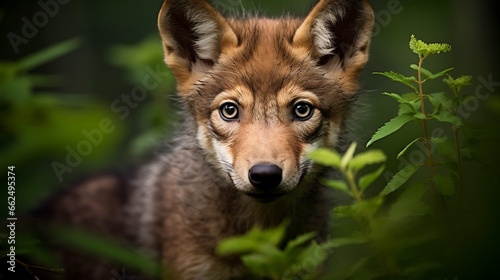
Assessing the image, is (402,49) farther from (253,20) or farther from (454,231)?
(454,231)

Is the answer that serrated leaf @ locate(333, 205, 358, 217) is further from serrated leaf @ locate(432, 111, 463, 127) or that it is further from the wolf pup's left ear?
the wolf pup's left ear

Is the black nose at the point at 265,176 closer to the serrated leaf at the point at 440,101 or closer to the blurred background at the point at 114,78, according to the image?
the serrated leaf at the point at 440,101

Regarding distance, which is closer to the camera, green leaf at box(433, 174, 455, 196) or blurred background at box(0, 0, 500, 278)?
green leaf at box(433, 174, 455, 196)

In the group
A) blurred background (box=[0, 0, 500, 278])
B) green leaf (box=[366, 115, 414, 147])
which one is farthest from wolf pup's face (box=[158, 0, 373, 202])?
green leaf (box=[366, 115, 414, 147])

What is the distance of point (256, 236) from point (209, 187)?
2279 millimetres

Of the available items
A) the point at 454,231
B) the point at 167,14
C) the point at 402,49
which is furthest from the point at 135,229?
the point at 402,49

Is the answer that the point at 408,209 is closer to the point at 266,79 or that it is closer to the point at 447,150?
the point at 447,150

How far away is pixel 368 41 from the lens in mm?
4930

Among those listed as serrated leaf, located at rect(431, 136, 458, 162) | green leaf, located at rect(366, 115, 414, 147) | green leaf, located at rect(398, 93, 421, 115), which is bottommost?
serrated leaf, located at rect(431, 136, 458, 162)

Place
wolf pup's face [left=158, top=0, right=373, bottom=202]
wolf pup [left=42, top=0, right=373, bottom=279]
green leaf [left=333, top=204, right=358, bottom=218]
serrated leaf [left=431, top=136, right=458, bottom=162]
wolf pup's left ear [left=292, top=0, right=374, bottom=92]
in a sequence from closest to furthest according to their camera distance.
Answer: green leaf [left=333, top=204, right=358, bottom=218] < serrated leaf [left=431, top=136, right=458, bottom=162] < wolf pup's face [left=158, top=0, right=373, bottom=202] < wolf pup [left=42, top=0, right=373, bottom=279] < wolf pup's left ear [left=292, top=0, right=374, bottom=92]

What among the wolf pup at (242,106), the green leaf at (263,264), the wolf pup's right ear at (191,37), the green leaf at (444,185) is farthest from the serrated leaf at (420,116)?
the wolf pup's right ear at (191,37)

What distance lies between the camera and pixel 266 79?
4.50 m

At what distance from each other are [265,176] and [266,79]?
2.76 feet

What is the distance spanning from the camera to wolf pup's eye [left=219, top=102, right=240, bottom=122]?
4534mm
